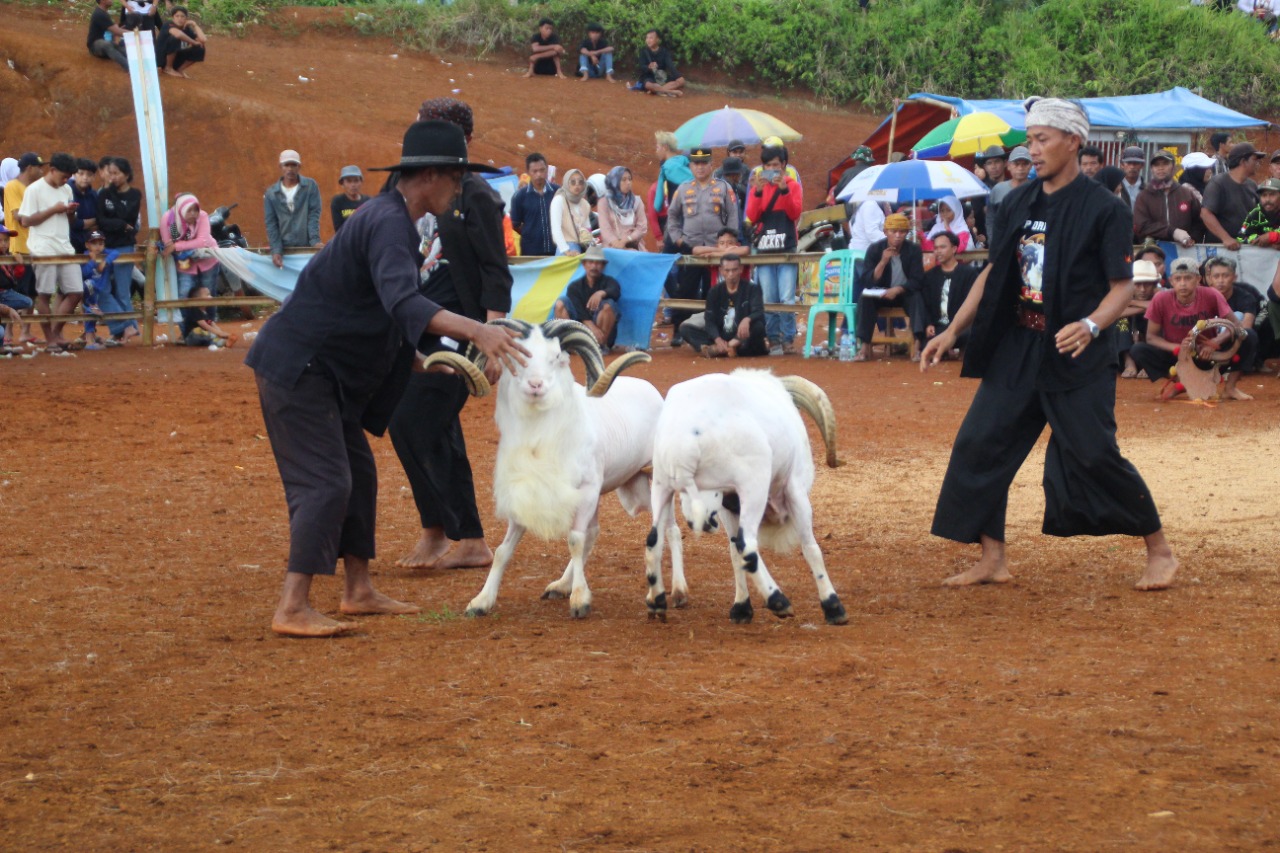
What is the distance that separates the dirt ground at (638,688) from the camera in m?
4.12

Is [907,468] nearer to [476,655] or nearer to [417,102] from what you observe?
[476,655]

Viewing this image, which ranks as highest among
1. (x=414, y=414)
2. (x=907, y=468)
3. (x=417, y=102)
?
(x=417, y=102)

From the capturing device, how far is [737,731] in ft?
15.9

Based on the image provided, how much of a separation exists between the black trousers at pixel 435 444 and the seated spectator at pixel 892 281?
33.2 feet

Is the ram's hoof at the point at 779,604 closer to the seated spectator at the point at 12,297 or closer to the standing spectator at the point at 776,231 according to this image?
the standing spectator at the point at 776,231

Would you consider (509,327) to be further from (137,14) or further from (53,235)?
(137,14)

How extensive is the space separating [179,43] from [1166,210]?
65.3ft

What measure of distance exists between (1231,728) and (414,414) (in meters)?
4.48

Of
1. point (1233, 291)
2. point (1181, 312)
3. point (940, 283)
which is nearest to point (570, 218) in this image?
point (940, 283)

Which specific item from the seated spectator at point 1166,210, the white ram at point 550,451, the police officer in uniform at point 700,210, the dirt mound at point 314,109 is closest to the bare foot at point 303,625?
the white ram at point 550,451

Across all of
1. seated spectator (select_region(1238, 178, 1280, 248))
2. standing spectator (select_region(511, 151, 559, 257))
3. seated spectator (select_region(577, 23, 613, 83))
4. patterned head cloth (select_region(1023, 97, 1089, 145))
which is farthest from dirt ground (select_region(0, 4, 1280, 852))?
seated spectator (select_region(577, 23, 613, 83))

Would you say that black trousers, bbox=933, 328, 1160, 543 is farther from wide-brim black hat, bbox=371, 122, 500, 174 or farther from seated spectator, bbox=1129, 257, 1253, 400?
seated spectator, bbox=1129, 257, 1253, 400

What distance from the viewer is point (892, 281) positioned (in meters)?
17.3

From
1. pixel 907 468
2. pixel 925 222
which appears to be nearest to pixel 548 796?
pixel 907 468
